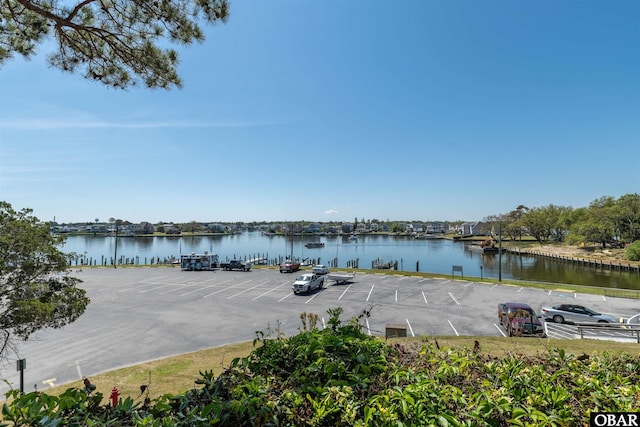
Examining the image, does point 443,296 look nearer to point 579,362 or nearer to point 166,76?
point 579,362

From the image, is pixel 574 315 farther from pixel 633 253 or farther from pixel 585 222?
pixel 585 222

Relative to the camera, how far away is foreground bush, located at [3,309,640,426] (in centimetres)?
249

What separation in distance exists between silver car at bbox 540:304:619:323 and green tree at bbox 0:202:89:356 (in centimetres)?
2138

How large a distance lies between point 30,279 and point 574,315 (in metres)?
23.0

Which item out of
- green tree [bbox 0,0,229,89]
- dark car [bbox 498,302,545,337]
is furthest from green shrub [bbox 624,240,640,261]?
green tree [bbox 0,0,229,89]

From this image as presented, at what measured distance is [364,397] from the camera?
3.01 meters

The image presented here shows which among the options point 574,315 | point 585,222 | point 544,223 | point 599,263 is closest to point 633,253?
point 599,263

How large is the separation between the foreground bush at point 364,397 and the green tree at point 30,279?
6877mm

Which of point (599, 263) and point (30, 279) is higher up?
point (30, 279)

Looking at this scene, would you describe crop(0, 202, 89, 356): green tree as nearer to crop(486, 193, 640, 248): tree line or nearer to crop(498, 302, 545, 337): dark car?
crop(498, 302, 545, 337): dark car

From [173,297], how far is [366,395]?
23.8m

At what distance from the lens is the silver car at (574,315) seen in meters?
16.3

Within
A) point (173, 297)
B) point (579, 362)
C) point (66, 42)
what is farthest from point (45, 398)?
point (173, 297)

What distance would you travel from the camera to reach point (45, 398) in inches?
99.0
